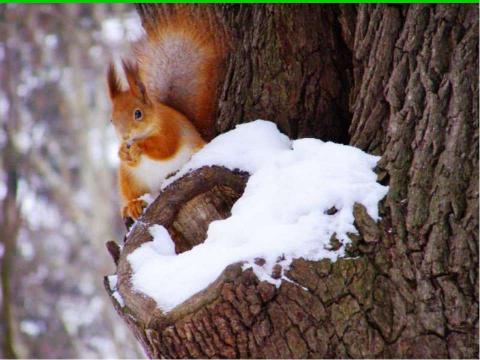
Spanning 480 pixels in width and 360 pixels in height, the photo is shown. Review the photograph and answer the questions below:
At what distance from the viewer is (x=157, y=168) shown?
222 cm

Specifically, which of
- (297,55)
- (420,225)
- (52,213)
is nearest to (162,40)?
(297,55)

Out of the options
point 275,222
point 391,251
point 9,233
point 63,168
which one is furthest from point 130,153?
point 63,168

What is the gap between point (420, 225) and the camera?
1.58m

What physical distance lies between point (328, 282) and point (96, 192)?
5.40 metres

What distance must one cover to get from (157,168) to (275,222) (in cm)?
67

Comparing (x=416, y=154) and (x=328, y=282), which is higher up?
(x=416, y=154)

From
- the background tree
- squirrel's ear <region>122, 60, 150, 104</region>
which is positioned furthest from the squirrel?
the background tree

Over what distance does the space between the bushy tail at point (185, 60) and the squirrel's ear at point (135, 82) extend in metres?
0.08

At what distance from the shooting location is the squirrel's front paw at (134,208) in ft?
7.20

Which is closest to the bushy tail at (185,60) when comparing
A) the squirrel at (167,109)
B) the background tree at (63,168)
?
the squirrel at (167,109)

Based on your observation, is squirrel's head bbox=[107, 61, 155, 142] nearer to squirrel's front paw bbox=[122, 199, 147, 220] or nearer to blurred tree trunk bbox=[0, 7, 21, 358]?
squirrel's front paw bbox=[122, 199, 147, 220]

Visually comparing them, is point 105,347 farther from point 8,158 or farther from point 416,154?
point 416,154

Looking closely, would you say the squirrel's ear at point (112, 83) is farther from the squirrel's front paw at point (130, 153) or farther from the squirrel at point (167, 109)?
the squirrel's front paw at point (130, 153)

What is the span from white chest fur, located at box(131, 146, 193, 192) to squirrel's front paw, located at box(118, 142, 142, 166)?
0.02 meters
